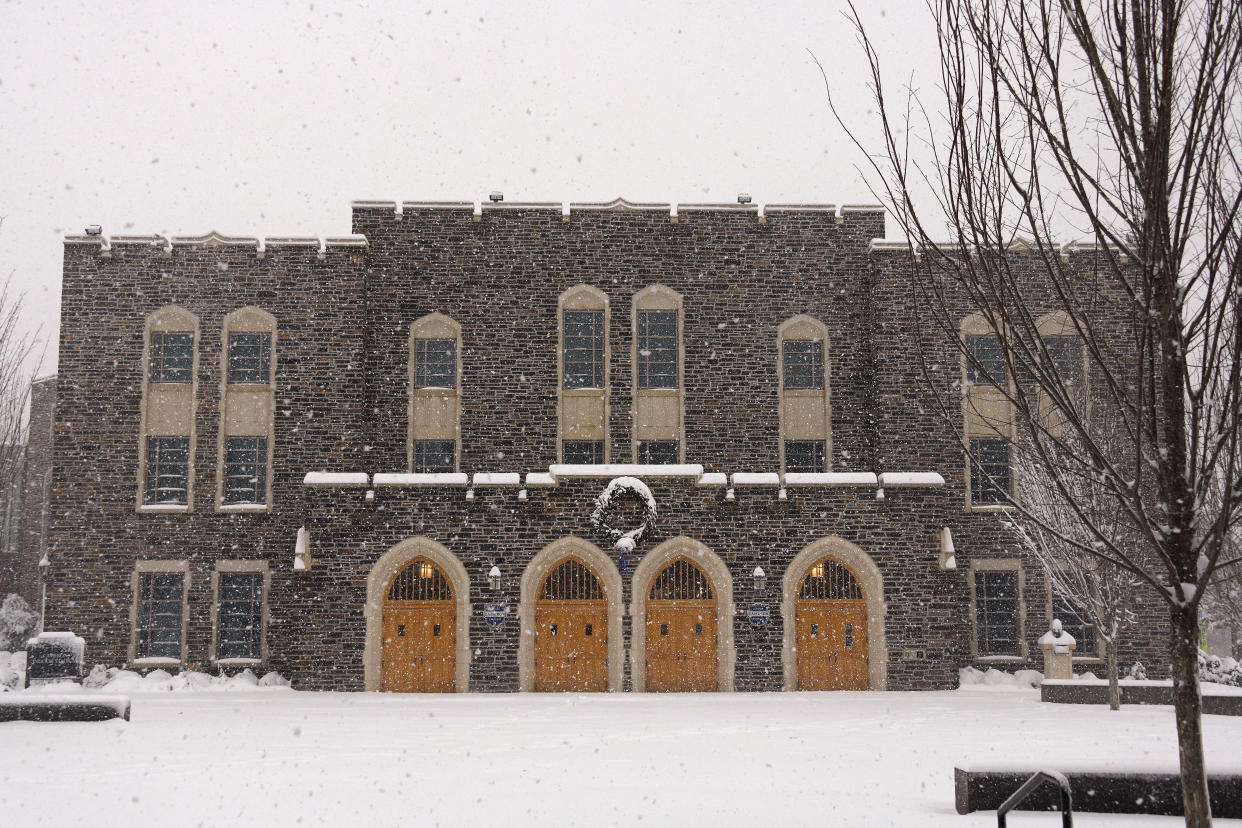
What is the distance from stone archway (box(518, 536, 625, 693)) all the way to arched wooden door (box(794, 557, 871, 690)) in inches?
141

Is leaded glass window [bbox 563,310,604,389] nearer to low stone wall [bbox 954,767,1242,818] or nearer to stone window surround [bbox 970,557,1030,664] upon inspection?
stone window surround [bbox 970,557,1030,664]

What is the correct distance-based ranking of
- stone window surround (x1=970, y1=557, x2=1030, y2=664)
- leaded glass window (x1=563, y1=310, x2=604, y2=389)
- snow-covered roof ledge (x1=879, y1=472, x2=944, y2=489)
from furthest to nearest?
leaded glass window (x1=563, y1=310, x2=604, y2=389), stone window surround (x1=970, y1=557, x2=1030, y2=664), snow-covered roof ledge (x1=879, y1=472, x2=944, y2=489)

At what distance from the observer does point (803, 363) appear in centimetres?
2273

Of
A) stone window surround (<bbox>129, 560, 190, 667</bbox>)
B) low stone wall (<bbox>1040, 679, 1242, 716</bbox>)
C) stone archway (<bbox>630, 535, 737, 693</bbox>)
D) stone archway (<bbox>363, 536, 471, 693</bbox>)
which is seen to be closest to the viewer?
low stone wall (<bbox>1040, 679, 1242, 716</bbox>)

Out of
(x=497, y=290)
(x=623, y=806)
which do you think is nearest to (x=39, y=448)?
(x=497, y=290)

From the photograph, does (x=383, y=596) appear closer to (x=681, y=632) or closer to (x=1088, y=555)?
(x=681, y=632)

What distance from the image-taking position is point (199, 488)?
2197cm

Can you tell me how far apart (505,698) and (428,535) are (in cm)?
356

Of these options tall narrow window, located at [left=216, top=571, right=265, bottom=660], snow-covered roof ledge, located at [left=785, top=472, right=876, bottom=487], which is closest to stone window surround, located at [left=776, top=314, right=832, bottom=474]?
snow-covered roof ledge, located at [left=785, top=472, right=876, bottom=487]

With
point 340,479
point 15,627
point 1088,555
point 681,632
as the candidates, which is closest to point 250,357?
point 340,479

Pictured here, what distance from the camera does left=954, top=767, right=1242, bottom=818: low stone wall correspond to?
8.89 metres

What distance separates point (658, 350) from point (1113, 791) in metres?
14.9

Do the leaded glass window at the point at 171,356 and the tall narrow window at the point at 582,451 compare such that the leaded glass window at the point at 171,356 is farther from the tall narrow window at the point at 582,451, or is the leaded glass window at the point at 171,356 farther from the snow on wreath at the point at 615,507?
the snow on wreath at the point at 615,507

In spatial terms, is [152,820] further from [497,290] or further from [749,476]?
[497,290]
